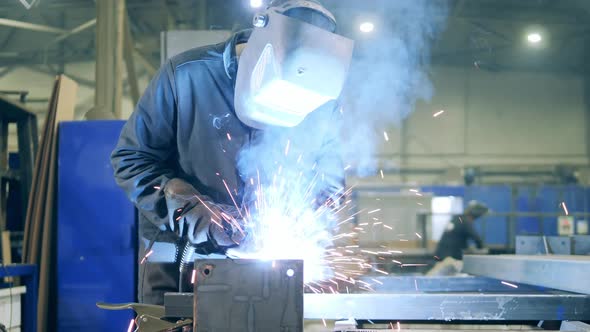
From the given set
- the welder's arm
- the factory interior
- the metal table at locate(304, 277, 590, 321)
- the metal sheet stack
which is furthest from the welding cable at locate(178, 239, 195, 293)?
the metal sheet stack

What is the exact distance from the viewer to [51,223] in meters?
3.38

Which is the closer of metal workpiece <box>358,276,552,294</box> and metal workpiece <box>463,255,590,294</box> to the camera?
metal workpiece <box>463,255,590,294</box>

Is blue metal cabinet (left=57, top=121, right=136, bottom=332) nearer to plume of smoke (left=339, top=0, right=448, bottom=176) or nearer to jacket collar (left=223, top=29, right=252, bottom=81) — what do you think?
plume of smoke (left=339, top=0, right=448, bottom=176)

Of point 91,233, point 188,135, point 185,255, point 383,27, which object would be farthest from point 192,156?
point 383,27

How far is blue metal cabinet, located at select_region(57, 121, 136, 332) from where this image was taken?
3.25 m

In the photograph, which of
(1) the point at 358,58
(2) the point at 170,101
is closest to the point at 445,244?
(1) the point at 358,58

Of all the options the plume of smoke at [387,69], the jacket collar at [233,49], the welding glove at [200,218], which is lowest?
the welding glove at [200,218]

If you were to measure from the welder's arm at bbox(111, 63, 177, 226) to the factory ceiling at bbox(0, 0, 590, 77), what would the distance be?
5104 mm

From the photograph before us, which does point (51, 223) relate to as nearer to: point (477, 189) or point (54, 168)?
point (54, 168)

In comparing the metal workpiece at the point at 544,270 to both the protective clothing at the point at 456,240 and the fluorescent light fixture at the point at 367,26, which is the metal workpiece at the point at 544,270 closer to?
the protective clothing at the point at 456,240

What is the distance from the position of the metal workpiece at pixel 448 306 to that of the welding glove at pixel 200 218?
11.5 inches

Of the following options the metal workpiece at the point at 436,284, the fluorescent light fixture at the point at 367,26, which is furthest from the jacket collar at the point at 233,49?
the fluorescent light fixture at the point at 367,26

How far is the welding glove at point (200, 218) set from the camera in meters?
1.53

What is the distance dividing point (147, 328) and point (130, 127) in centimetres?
72
